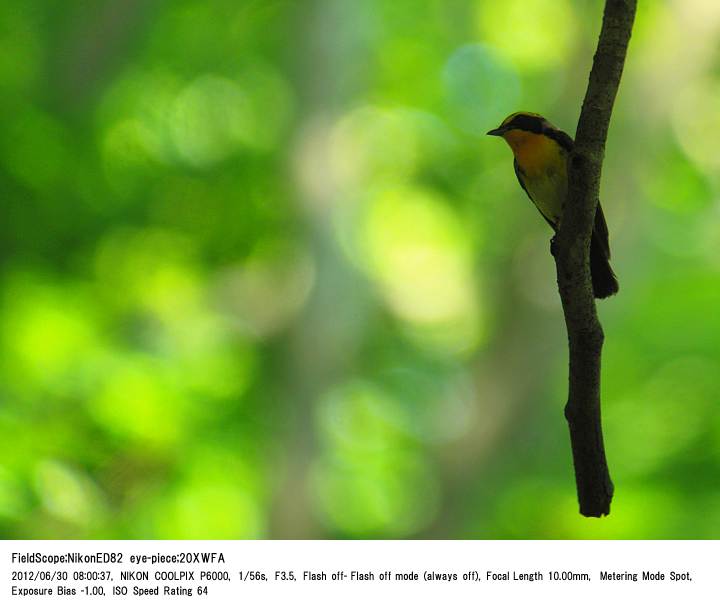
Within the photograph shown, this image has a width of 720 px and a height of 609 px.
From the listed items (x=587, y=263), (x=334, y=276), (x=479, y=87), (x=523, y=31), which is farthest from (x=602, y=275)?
(x=523, y=31)

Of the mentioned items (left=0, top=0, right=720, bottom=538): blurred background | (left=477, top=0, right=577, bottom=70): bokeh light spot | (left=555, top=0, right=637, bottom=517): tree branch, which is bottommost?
(left=555, top=0, right=637, bottom=517): tree branch

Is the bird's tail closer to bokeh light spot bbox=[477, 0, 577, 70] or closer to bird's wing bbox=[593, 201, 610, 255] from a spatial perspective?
bird's wing bbox=[593, 201, 610, 255]

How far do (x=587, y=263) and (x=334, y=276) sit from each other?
13.9 ft

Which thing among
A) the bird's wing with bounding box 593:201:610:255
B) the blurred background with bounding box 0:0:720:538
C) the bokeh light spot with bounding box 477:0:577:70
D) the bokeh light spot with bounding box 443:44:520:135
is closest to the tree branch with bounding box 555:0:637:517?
the bird's wing with bounding box 593:201:610:255

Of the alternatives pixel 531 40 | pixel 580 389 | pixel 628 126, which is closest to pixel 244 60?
pixel 531 40

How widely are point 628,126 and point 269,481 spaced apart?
10.4 ft

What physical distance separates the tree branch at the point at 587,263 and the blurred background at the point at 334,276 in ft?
12.3

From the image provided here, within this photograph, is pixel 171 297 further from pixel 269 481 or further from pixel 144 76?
pixel 144 76

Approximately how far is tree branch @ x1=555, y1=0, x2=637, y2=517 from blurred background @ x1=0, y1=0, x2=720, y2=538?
3.75 metres

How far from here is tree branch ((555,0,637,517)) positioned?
4.31 ft

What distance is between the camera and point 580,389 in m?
1.38

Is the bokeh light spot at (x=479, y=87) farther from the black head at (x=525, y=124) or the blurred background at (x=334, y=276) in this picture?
the black head at (x=525, y=124)

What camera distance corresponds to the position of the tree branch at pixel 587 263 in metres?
1.31

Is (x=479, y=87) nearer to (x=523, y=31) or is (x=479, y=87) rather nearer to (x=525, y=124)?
(x=523, y=31)
